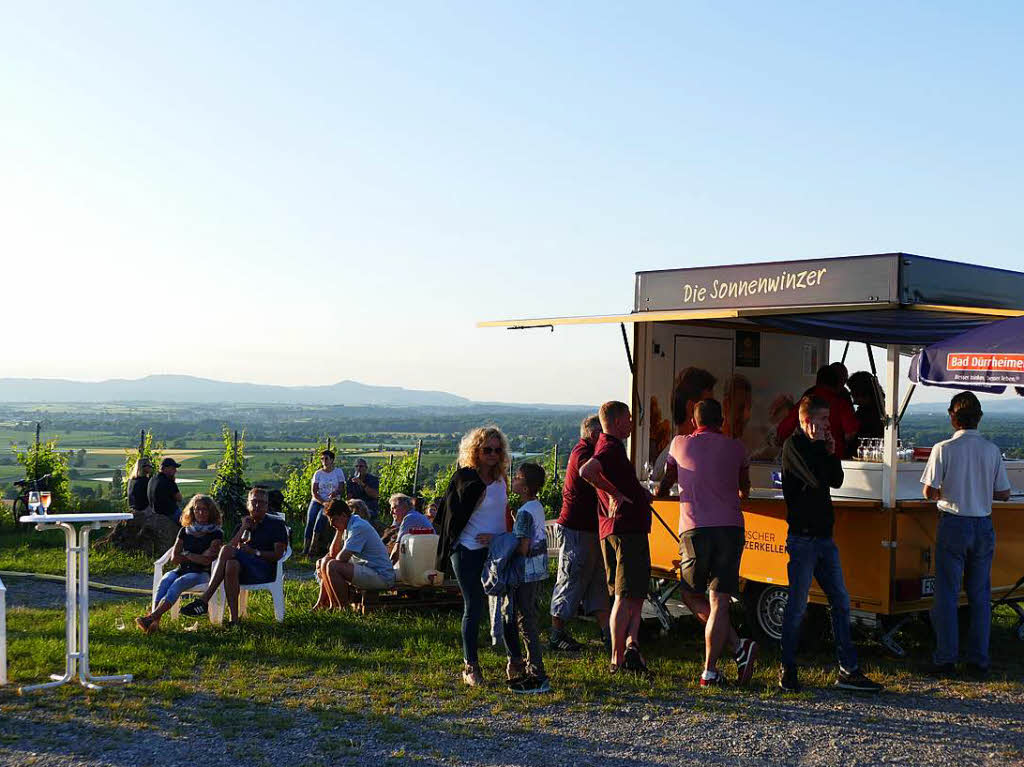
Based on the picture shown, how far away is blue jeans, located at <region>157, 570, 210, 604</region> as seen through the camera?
8492 millimetres

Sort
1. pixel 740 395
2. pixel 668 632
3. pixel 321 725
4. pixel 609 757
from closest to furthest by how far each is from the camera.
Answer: pixel 609 757, pixel 321 725, pixel 668 632, pixel 740 395

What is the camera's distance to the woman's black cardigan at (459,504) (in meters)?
6.32

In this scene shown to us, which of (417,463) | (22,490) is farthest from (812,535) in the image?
(417,463)

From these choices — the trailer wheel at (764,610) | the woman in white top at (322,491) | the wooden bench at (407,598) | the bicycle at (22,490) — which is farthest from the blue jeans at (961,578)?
the bicycle at (22,490)

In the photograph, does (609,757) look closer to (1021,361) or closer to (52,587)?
(1021,361)

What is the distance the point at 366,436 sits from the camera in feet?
310

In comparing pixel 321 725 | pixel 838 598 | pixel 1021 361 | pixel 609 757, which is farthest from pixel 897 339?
pixel 321 725

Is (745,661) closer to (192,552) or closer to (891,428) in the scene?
(891,428)

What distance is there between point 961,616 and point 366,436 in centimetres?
8732

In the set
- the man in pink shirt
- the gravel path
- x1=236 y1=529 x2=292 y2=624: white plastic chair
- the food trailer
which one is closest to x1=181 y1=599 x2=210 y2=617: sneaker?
x1=236 y1=529 x2=292 y2=624: white plastic chair

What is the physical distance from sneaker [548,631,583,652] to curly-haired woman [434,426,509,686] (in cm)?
156

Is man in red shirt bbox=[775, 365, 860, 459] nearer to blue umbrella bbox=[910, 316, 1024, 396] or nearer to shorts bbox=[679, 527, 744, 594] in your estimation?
blue umbrella bbox=[910, 316, 1024, 396]

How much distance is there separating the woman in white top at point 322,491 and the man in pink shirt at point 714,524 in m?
7.59

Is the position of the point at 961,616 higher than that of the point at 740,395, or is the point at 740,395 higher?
the point at 740,395
